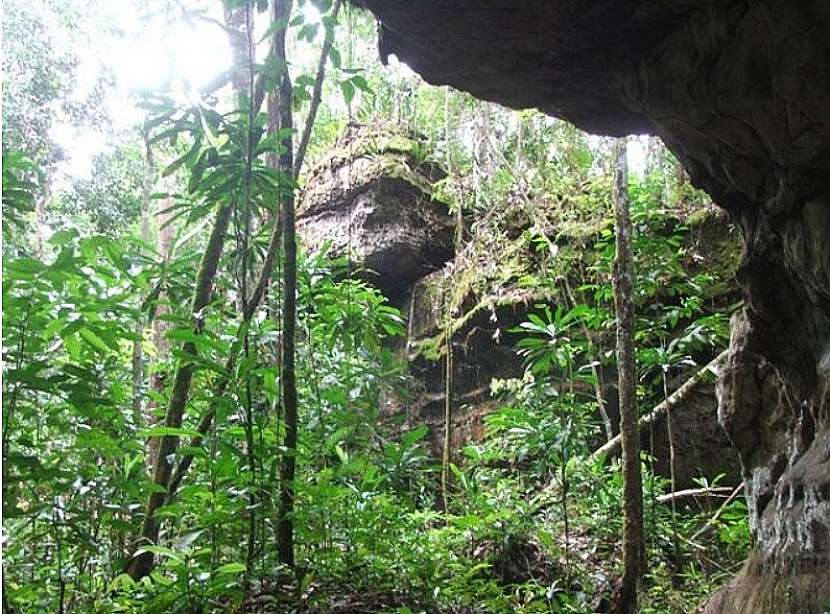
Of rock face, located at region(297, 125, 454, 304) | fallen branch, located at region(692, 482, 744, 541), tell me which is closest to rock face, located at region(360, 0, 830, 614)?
fallen branch, located at region(692, 482, 744, 541)

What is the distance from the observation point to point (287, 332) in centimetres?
400

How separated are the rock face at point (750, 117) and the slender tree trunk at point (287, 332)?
773mm

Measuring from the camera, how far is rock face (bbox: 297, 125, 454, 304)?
32.1 ft

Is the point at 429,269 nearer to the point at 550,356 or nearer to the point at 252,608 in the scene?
the point at 550,356

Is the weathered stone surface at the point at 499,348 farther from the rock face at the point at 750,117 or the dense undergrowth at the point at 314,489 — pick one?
the rock face at the point at 750,117

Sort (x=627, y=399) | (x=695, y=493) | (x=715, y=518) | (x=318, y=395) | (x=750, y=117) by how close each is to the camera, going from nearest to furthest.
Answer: (x=750, y=117) → (x=318, y=395) → (x=627, y=399) → (x=715, y=518) → (x=695, y=493)

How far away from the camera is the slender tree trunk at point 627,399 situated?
197 inches

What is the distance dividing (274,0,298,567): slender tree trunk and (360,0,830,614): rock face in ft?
2.54

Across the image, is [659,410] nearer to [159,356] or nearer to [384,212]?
[384,212]

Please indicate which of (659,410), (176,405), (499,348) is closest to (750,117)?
(176,405)

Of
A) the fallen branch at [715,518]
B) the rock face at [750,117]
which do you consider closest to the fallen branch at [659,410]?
the fallen branch at [715,518]

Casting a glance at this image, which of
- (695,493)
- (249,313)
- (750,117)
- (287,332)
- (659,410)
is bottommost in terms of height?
(695,493)

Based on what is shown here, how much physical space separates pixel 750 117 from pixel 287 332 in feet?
8.96

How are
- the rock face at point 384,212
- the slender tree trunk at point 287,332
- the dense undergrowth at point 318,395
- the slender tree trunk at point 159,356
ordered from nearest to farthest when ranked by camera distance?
1. the dense undergrowth at point 318,395
2. the slender tree trunk at point 287,332
3. the slender tree trunk at point 159,356
4. the rock face at point 384,212
